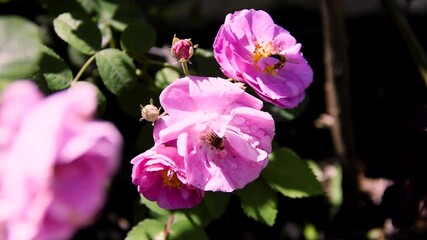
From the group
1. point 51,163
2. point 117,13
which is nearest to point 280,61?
point 117,13

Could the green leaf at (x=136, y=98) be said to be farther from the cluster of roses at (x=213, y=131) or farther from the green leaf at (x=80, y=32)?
the cluster of roses at (x=213, y=131)

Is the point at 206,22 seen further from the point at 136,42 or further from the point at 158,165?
the point at 158,165

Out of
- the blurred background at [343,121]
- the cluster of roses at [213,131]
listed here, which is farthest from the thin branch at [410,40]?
the cluster of roses at [213,131]

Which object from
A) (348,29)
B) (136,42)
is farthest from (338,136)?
(136,42)

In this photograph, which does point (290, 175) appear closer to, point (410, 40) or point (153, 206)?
point (153, 206)

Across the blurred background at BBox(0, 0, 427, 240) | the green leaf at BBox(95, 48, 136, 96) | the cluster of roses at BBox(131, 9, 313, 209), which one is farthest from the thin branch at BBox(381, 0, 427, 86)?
the green leaf at BBox(95, 48, 136, 96)

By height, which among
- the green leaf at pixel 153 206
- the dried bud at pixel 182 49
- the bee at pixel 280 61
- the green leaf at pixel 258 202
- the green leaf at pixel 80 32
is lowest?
the green leaf at pixel 153 206
